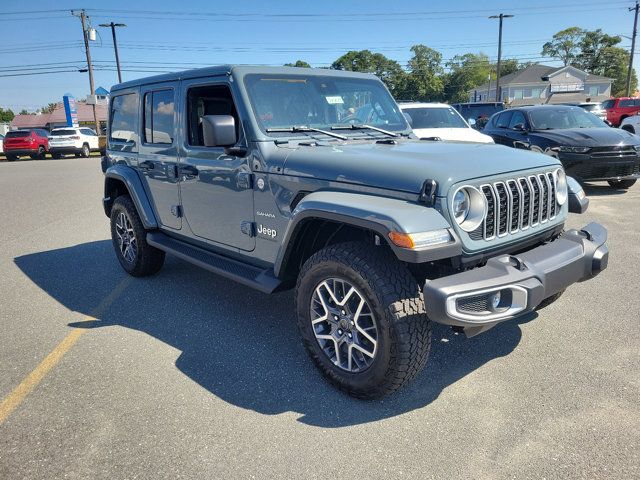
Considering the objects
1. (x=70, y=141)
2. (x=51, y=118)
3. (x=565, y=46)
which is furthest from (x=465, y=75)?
(x=70, y=141)

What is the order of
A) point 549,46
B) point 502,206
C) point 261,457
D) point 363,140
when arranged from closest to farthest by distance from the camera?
point 261,457
point 502,206
point 363,140
point 549,46

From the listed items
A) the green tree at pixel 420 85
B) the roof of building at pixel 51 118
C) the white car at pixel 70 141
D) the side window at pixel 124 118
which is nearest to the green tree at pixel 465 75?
the green tree at pixel 420 85

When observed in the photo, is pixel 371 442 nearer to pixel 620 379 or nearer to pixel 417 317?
pixel 417 317

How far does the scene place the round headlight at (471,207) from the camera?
2.68 m

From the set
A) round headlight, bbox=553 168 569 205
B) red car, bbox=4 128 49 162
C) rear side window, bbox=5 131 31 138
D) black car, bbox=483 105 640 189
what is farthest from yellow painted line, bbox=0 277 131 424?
rear side window, bbox=5 131 31 138

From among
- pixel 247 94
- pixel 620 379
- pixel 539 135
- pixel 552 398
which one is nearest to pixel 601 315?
pixel 620 379

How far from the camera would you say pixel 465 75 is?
328 feet

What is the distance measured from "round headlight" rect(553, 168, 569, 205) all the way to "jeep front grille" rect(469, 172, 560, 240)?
5 cm

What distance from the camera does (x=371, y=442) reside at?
255 centimetres

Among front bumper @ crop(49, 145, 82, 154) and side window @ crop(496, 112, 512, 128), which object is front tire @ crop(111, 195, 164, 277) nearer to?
side window @ crop(496, 112, 512, 128)

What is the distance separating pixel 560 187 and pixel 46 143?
28.4 m

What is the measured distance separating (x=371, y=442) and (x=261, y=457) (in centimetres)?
57

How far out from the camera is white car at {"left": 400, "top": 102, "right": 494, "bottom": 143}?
9.87 meters

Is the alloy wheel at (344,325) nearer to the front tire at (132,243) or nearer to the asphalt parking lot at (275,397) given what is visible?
the asphalt parking lot at (275,397)
